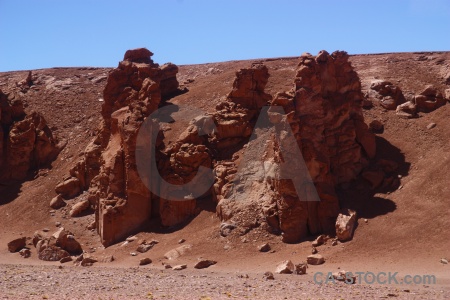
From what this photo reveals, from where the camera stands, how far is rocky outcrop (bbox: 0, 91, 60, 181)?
33.3 metres

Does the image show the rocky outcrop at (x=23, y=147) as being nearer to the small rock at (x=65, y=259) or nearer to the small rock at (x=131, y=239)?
the small rock at (x=65, y=259)

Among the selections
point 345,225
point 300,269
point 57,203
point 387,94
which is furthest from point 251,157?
point 57,203

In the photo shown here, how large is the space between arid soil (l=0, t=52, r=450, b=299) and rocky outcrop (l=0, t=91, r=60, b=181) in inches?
29.3

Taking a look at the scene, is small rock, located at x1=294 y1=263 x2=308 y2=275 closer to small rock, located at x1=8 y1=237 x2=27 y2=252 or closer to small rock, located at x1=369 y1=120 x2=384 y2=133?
small rock, located at x1=369 y1=120 x2=384 y2=133

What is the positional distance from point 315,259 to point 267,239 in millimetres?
2801

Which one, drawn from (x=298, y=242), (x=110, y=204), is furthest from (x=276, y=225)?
(x=110, y=204)

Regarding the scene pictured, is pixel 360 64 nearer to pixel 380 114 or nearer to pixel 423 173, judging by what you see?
pixel 380 114

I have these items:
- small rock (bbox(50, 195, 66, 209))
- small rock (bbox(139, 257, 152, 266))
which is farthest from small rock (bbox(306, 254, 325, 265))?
small rock (bbox(50, 195, 66, 209))

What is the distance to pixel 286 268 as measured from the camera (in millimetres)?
17531

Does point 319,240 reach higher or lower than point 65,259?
higher

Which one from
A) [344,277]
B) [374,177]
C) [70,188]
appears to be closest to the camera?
[344,277]

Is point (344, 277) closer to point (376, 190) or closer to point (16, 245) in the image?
point (376, 190)

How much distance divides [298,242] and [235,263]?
240 cm

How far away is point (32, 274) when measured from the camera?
1777 centimetres
